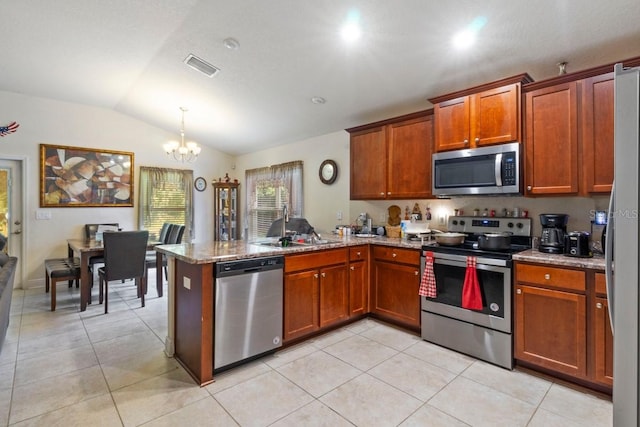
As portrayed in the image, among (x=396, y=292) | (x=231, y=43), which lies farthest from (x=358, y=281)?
(x=231, y=43)

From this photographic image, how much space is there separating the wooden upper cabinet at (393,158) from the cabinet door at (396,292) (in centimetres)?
85

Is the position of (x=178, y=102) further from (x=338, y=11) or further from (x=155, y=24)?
(x=338, y=11)

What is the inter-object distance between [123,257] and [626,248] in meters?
4.56

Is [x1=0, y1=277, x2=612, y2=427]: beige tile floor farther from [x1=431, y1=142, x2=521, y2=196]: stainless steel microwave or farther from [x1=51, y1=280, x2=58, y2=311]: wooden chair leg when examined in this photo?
[x1=431, y1=142, x2=521, y2=196]: stainless steel microwave

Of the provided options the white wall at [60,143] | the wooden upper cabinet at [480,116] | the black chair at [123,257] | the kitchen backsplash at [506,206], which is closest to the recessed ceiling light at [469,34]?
the wooden upper cabinet at [480,116]

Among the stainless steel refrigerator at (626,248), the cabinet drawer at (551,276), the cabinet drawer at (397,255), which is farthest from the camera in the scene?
the cabinet drawer at (397,255)

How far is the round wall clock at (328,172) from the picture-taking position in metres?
4.68

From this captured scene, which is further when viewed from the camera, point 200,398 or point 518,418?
point 200,398

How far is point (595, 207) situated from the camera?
260cm

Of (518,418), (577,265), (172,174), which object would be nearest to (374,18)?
(577,265)

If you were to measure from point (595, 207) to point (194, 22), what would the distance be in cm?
389

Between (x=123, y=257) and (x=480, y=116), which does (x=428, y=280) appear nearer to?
(x=480, y=116)

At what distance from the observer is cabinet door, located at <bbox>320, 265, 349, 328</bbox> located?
9.98 feet

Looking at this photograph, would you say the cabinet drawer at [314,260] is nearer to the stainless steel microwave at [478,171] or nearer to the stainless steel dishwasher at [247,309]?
the stainless steel dishwasher at [247,309]
